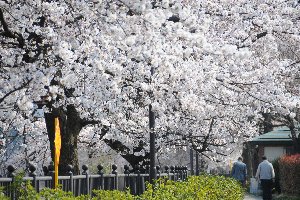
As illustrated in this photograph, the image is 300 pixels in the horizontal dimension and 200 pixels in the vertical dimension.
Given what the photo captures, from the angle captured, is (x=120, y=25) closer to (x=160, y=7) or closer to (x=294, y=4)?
(x=160, y=7)

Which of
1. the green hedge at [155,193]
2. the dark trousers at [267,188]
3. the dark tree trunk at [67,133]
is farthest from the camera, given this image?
the dark trousers at [267,188]

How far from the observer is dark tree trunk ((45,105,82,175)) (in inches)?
655

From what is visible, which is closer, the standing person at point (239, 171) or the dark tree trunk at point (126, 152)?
the dark tree trunk at point (126, 152)

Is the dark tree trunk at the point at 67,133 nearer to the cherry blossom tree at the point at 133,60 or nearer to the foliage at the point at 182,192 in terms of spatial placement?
the cherry blossom tree at the point at 133,60

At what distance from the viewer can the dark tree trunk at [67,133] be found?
16.6 meters

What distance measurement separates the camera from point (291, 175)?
26.1 metres

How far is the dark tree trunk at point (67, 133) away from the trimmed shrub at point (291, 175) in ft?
34.8

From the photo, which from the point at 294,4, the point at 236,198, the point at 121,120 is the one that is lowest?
the point at 236,198

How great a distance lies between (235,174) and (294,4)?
10.4 metres

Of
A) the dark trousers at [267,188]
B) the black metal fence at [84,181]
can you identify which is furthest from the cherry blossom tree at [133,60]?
the dark trousers at [267,188]

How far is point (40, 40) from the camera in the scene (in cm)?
1305

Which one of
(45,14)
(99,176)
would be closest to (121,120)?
(99,176)

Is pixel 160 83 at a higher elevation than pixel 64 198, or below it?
higher

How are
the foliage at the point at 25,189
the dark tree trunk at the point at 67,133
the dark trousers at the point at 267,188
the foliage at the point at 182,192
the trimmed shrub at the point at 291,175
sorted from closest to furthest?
1. the foliage at the point at 25,189
2. the foliage at the point at 182,192
3. the dark tree trunk at the point at 67,133
4. the trimmed shrub at the point at 291,175
5. the dark trousers at the point at 267,188
